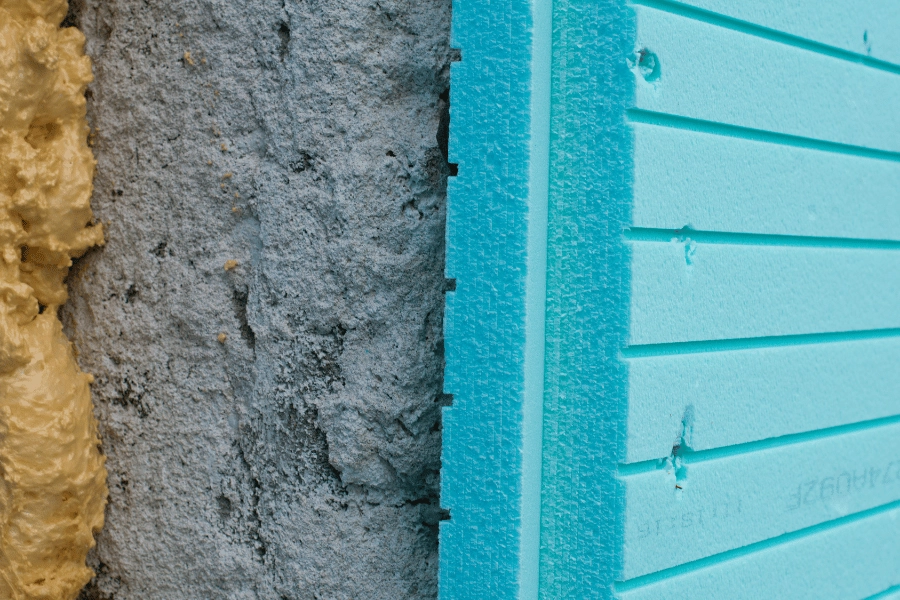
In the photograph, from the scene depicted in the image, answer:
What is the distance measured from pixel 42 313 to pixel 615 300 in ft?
3.18

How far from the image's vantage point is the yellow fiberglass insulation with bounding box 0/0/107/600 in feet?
4.36

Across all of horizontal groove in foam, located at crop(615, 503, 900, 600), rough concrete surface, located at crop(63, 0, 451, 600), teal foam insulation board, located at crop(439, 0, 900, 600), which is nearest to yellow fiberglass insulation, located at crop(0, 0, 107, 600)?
rough concrete surface, located at crop(63, 0, 451, 600)

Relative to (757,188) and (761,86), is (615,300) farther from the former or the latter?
(761,86)

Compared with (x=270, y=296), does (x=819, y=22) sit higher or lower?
higher

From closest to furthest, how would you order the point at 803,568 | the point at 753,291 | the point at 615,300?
the point at 615,300 → the point at 753,291 → the point at 803,568

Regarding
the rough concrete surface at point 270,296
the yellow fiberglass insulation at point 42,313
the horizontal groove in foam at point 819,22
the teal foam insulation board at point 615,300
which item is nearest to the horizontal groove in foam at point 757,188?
the teal foam insulation board at point 615,300

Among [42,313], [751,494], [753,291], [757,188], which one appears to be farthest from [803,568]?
[42,313]

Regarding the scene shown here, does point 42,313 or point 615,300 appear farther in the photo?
point 42,313

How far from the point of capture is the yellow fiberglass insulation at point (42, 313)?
1329mm

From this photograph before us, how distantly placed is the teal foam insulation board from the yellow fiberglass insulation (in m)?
0.64

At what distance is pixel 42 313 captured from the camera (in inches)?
57.3

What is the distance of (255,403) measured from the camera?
1.34 meters

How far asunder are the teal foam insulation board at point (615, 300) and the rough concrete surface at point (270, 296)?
0.34 feet

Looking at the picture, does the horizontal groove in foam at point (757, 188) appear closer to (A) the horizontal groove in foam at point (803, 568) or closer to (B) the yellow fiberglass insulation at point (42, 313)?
(A) the horizontal groove in foam at point (803, 568)
